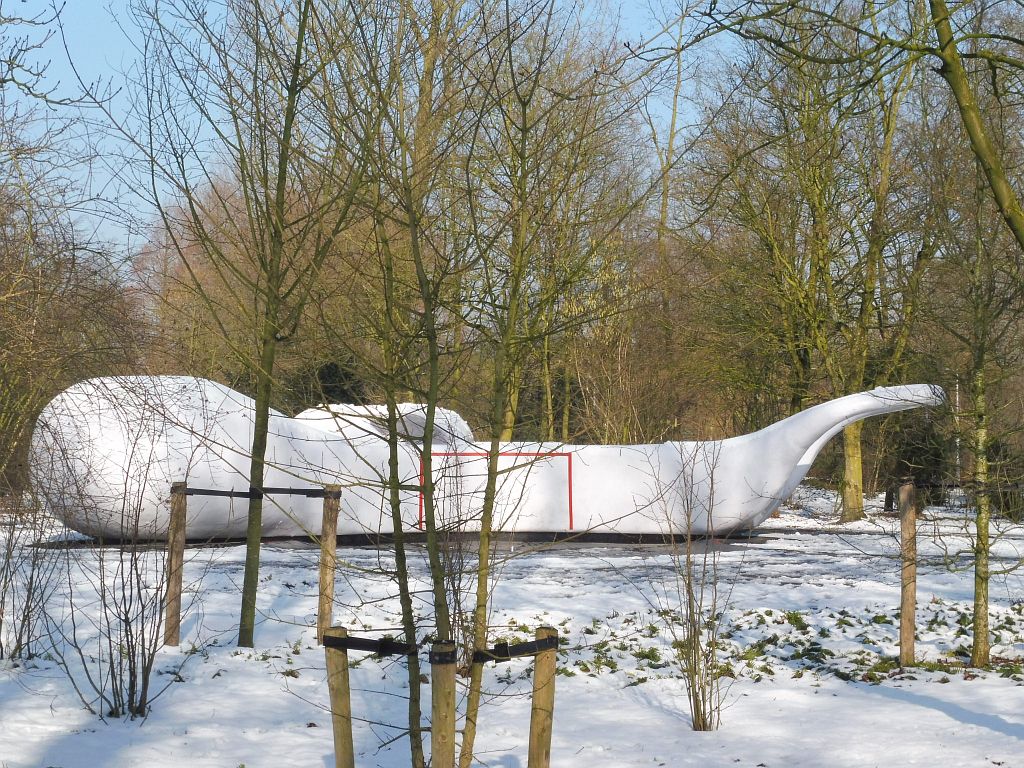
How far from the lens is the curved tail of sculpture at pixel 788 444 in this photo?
52.2 ft

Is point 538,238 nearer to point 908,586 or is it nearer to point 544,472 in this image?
point 908,586

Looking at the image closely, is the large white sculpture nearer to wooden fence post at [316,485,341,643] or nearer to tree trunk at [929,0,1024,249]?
wooden fence post at [316,485,341,643]

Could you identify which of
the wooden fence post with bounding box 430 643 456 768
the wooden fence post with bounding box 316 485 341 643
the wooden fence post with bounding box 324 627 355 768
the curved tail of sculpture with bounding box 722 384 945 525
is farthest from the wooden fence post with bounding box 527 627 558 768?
the curved tail of sculpture with bounding box 722 384 945 525

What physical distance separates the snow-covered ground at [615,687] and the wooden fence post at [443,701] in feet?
1.45

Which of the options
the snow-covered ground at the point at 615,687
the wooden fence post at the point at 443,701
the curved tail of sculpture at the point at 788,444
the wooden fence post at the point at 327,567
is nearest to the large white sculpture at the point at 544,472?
the curved tail of sculpture at the point at 788,444

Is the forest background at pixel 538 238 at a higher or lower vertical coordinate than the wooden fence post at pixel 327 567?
higher

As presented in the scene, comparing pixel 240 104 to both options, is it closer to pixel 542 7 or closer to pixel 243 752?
pixel 542 7

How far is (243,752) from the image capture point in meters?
5.93

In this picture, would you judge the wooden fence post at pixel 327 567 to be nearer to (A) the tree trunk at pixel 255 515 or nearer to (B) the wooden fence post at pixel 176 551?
(A) the tree trunk at pixel 255 515

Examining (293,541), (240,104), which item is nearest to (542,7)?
(240,104)

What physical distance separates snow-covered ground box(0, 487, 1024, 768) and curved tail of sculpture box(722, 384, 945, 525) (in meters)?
4.75

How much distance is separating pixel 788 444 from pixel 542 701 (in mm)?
12471

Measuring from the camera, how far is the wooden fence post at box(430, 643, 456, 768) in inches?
152

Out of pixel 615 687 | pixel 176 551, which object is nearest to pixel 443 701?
pixel 615 687
